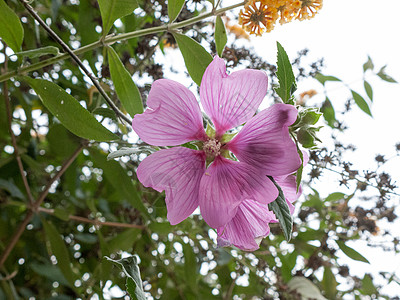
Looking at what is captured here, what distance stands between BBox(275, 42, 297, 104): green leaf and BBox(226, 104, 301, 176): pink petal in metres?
0.03

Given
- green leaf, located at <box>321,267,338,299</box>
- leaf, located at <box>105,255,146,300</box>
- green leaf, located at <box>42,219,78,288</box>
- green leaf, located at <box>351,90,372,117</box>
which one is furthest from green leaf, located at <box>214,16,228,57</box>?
green leaf, located at <box>321,267,338,299</box>

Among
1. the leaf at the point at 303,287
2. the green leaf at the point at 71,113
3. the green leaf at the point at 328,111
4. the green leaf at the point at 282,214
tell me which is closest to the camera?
the green leaf at the point at 282,214

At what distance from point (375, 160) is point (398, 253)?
0.35 meters

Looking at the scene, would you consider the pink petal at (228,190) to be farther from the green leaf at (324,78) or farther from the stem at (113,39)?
the green leaf at (324,78)

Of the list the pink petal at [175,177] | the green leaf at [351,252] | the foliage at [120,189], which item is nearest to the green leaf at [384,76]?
the foliage at [120,189]

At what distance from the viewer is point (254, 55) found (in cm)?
75

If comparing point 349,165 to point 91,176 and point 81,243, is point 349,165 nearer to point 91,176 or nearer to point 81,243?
point 81,243

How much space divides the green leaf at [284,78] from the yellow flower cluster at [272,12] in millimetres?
136

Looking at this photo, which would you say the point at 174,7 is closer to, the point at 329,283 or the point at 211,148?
the point at 211,148

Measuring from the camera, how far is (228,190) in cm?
47

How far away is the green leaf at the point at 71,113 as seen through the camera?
1.75 feet

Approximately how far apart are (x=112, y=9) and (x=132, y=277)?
1.11 feet

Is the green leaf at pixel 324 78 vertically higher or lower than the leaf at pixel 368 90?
higher

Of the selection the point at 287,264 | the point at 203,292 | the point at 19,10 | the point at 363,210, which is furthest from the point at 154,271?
the point at 19,10
